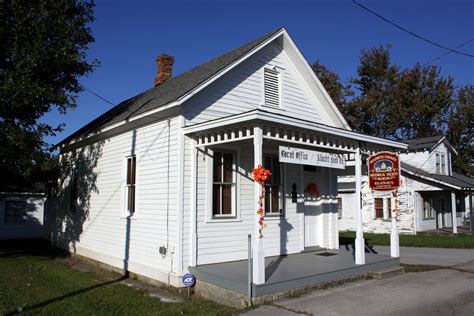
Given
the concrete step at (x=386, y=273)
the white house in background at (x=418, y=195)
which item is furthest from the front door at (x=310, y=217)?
the white house in background at (x=418, y=195)

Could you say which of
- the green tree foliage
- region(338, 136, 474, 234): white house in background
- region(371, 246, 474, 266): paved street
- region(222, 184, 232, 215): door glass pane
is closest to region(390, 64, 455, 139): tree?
the green tree foliage

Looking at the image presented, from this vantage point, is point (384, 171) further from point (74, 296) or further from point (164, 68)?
point (164, 68)

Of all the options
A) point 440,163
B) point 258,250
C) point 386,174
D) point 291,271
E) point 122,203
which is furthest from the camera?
point 440,163

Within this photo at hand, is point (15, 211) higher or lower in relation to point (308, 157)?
lower

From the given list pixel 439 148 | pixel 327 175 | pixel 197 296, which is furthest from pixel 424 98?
pixel 197 296

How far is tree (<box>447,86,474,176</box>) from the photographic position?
42.3 m

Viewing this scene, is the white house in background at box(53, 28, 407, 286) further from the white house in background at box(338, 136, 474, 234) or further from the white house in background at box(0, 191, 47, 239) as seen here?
the white house in background at box(338, 136, 474, 234)

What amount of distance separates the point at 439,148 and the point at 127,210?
23745 millimetres


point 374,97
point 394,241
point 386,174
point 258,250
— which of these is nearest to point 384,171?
point 386,174

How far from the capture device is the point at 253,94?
1139 cm

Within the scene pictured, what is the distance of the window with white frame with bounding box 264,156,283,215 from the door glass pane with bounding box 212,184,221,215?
5.57 ft

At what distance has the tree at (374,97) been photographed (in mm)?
40656

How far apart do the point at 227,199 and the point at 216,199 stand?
0.36 metres

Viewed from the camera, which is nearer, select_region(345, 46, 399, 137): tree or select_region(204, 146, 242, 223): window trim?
select_region(204, 146, 242, 223): window trim
